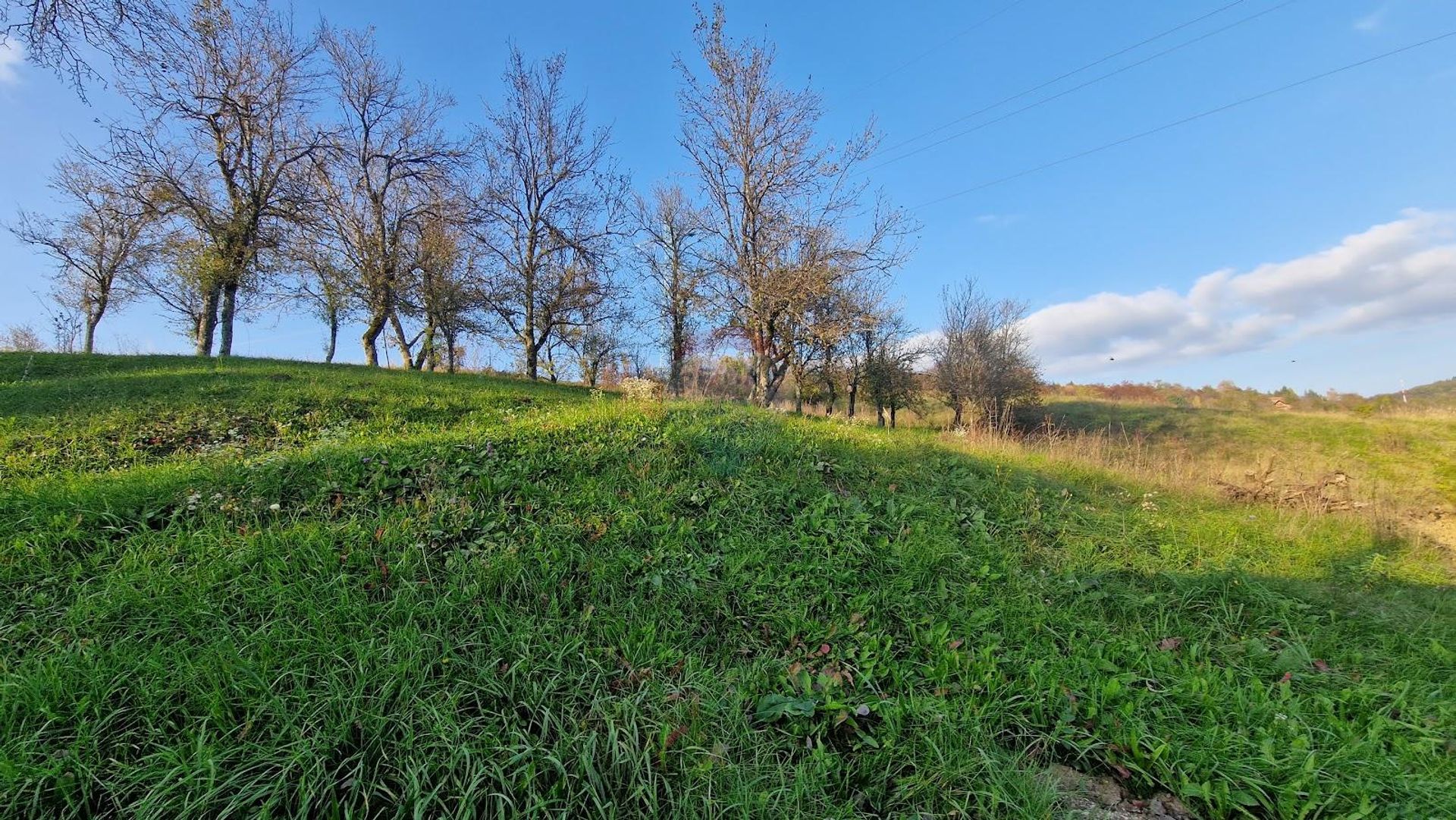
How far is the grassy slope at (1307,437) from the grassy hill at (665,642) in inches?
421

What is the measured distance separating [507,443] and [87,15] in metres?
6.73

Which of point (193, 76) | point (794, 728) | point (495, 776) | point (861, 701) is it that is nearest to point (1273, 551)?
point (861, 701)

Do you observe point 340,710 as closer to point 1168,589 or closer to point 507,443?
point 507,443

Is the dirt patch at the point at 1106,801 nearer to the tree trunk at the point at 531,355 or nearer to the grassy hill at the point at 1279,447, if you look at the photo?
the grassy hill at the point at 1279,447

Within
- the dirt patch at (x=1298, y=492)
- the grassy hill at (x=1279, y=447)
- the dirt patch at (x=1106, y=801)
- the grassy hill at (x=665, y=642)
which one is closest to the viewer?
the grassy hill at (x=665, y=642)

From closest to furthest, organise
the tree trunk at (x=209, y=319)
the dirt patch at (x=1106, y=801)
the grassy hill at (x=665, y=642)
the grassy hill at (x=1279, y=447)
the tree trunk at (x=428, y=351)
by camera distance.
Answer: the grassy hill at (x=665, y=642), the dirt patch at (x=1106, y=801), the grassy hill at (x=1279, y=447), the tree trunk at (x=209, y=319), the tree trunk at (x=428, y=351)

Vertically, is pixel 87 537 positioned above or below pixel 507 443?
below

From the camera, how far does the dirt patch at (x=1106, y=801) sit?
2018 millimetres

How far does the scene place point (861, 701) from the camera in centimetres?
246

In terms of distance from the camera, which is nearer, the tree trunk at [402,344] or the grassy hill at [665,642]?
the grassy hill at [665,642]

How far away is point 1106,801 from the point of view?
2.10 metres

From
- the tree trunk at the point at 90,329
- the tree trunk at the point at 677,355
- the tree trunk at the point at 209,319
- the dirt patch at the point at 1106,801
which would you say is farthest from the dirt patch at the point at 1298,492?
the tree trunk at the point at 90,329

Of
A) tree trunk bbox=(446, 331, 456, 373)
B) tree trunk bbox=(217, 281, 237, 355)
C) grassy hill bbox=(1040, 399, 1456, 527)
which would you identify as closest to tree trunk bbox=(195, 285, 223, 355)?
tree trunk bbox=(217, 281, 237, 355)

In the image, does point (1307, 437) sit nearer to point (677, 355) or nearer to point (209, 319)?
point (677, 355)
